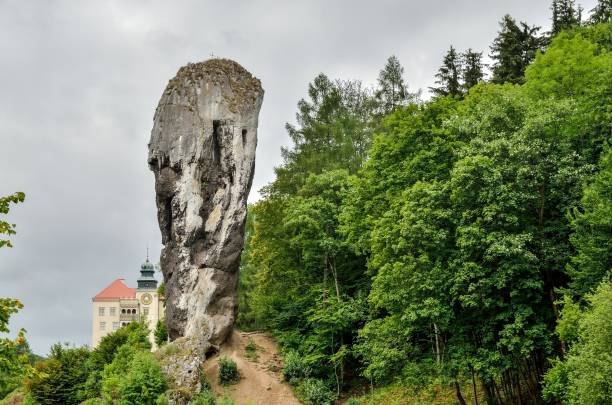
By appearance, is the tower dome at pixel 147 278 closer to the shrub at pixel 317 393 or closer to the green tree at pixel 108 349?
the green tree at pixel 108 349

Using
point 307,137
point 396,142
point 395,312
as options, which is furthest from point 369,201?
point 307,137

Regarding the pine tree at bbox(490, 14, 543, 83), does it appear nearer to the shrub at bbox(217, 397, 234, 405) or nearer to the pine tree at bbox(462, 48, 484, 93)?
the pine tree at bbox(462, 48, 484, 93)

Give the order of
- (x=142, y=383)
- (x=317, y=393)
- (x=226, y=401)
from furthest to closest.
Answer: (x=317, y=393)
(x=226, y=401)
(x=142, y=383)

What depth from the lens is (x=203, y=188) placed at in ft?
106

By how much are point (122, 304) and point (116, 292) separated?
15.1ft

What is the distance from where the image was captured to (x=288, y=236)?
34656 mm

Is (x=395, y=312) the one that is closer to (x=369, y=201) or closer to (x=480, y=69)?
(x=369, y=201)

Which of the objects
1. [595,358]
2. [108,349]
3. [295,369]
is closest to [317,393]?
[295,369]

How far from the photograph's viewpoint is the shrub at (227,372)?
29641 millimetres

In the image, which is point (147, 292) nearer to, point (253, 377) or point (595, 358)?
point (253, 377)

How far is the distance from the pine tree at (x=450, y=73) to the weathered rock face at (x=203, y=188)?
49.6 ft

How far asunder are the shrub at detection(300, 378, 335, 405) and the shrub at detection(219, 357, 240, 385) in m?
3.21

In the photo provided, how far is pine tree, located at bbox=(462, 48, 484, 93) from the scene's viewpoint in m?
42.6

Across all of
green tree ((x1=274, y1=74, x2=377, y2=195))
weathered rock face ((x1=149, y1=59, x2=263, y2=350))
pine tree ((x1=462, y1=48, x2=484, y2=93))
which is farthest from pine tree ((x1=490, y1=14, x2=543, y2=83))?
weathered rock face ((x1=149, y1=59, x2=263, y2=350))
